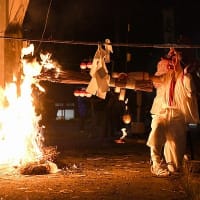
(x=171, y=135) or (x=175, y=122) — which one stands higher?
(x=175, y=122)

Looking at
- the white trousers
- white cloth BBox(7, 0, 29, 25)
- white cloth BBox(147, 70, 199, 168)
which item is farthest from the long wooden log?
white cloth BBox(7, 0, 29, 25)

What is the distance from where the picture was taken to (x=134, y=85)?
10789 millimetres

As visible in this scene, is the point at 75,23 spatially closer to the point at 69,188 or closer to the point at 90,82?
the point at 90,82

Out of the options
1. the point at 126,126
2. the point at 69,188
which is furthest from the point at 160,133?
the point at 126,126

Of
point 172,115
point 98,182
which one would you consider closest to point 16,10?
point 172,115

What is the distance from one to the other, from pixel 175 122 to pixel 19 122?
360 centimetres

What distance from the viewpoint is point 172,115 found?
10.5 m

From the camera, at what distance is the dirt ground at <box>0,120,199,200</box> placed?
8430mm

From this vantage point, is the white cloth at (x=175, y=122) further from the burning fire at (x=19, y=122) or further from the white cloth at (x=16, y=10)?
the white cloth at (x=16, y=10)

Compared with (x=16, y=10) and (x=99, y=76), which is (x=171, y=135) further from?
(x=16, y=10)

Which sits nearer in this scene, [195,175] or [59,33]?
[195,175]

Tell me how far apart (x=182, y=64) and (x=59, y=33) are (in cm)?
1856

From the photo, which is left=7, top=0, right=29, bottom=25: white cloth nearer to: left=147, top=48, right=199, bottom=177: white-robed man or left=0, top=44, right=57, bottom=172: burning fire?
left=0, top=44, right=57, bottom=172: burning fire

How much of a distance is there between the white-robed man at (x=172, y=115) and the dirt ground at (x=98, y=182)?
1.41 feet
